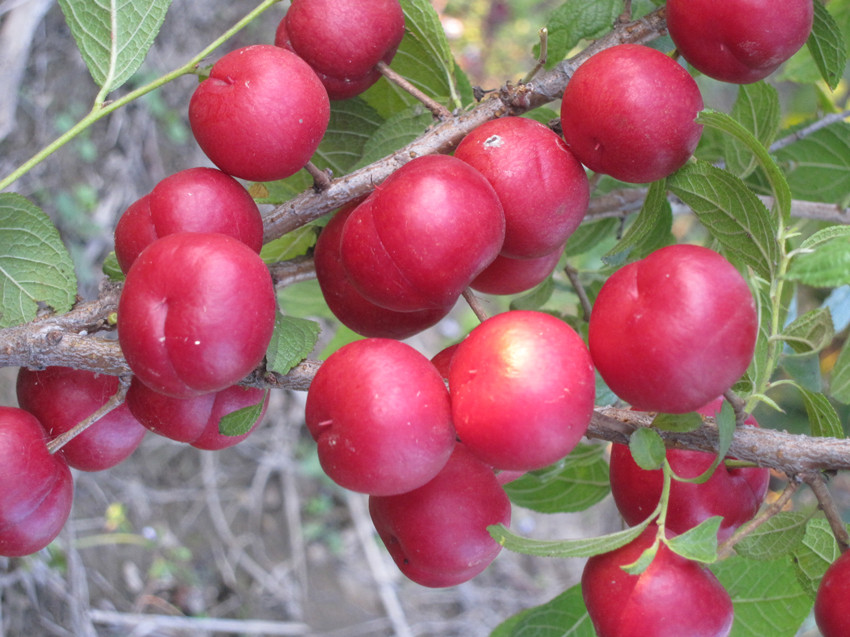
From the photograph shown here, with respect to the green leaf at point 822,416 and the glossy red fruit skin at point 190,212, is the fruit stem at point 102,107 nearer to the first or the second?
the glossy red fruit skin at point 190,212

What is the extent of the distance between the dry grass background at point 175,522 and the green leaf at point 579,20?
224 cm

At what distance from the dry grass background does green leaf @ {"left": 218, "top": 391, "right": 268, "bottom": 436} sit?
185 centimetres

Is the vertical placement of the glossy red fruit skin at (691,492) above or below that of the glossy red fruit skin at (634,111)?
below

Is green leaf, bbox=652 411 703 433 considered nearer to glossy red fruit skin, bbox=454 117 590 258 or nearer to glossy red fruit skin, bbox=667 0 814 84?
glossy red fruit skin, bbox=454 117 590 258

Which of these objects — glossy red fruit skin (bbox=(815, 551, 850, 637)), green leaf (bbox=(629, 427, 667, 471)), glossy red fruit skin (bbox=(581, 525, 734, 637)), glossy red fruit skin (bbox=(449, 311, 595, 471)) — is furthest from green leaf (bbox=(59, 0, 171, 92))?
glossy red fruit skin (bbox=(815, 551, 850, 637))

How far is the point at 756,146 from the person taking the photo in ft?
3.43

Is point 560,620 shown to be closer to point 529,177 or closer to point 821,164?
point 529,177

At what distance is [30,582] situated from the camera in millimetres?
2443

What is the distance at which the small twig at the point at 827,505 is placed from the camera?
3.42ft

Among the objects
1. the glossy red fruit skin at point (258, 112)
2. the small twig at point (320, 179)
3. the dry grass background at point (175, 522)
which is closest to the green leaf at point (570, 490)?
the small twig at point (320, 179)

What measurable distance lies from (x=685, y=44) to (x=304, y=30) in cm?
62

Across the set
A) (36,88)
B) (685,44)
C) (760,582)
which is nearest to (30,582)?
(36,88)

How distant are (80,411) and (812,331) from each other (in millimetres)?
1218

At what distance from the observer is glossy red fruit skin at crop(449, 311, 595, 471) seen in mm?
892
